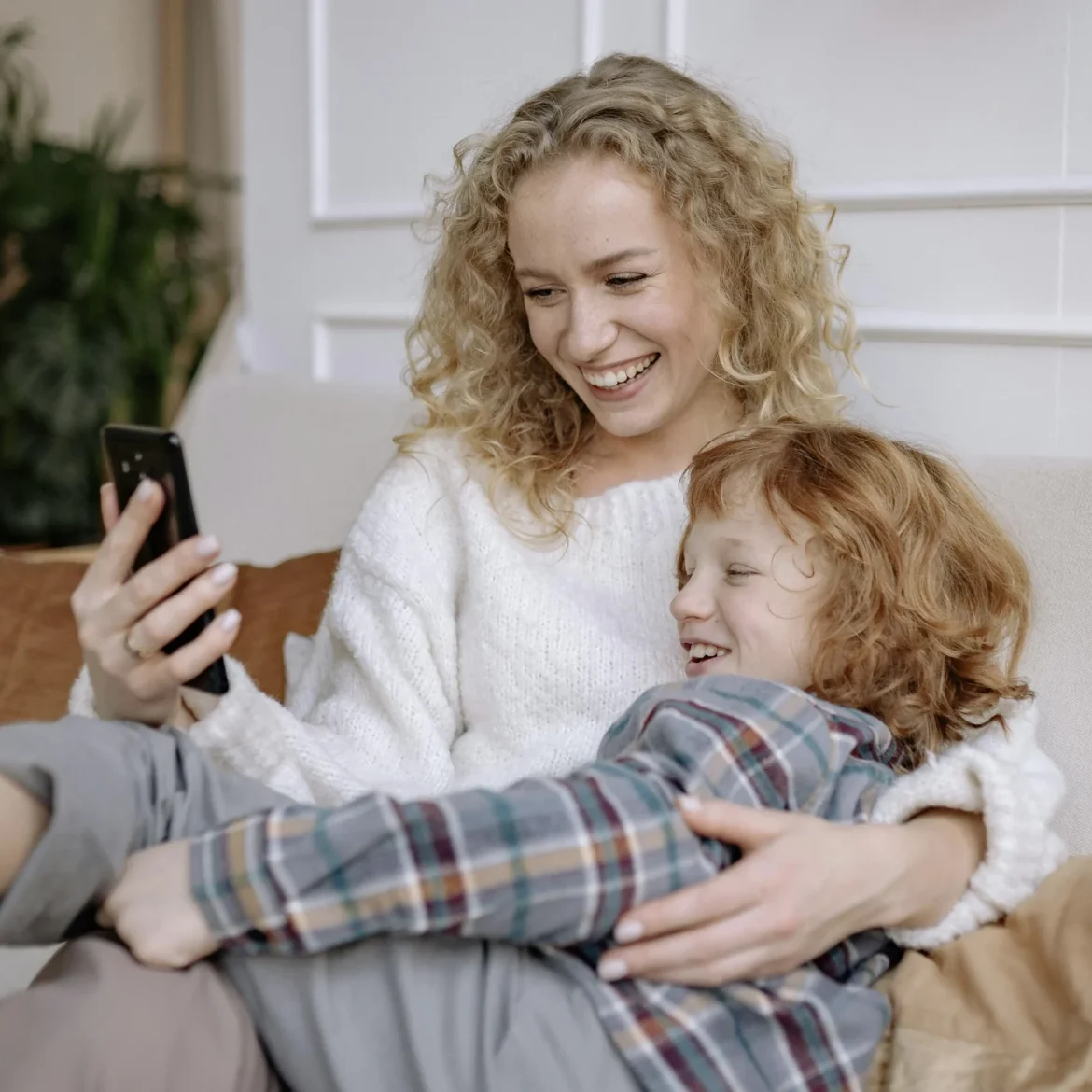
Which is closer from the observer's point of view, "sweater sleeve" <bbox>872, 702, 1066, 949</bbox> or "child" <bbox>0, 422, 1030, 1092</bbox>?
"child" <bbox>0, 422, 1030, 1092</bbox>

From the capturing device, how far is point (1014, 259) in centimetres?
169

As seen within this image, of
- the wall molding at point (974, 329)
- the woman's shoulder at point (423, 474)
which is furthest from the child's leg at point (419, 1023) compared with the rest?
the wall molding at point (974, 329)

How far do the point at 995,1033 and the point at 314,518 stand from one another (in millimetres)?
1234

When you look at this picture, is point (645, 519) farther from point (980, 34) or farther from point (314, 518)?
point (980, 34)

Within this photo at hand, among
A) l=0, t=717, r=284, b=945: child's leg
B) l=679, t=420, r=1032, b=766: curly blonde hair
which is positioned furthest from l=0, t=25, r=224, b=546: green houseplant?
l=0, t=717, r=284, b=945: child's leg

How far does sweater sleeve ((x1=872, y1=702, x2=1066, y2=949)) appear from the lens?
3.67 ft

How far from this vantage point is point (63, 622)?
1691mm

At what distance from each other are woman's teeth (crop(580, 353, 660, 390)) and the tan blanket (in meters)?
0.68

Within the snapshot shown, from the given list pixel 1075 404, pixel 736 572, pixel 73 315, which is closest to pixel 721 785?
pixel 736 572

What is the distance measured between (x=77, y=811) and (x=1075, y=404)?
1261mm

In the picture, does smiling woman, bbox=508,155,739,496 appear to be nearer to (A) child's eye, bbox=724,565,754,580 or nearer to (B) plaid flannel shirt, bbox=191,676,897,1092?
(A) child's eye, bbox=724,565,754,580

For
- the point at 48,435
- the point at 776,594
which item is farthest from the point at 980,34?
the point at 48,435

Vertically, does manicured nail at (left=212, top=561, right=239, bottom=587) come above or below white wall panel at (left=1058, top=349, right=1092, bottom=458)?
below

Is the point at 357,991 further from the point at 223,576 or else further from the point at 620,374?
the point at 620,374
